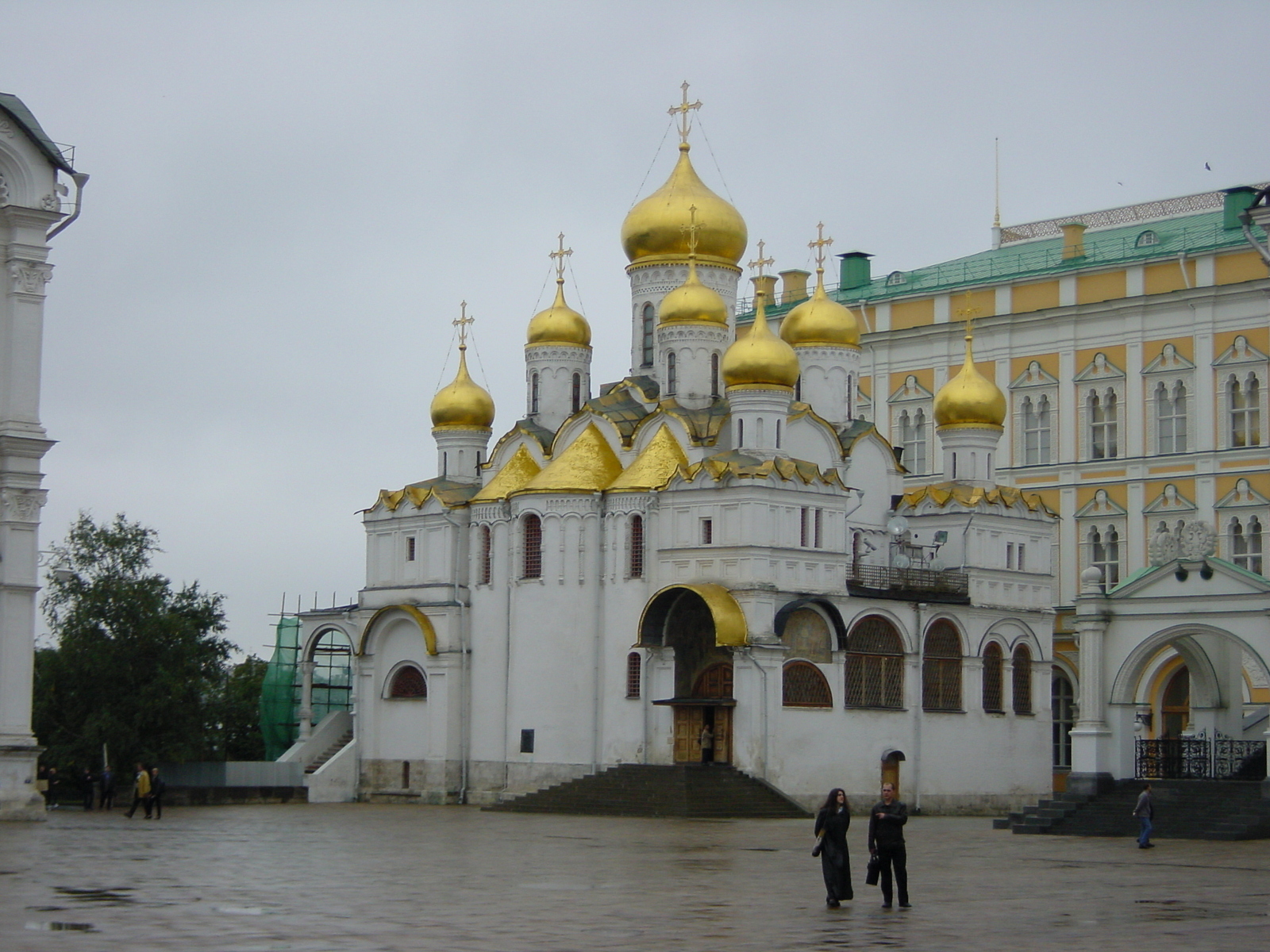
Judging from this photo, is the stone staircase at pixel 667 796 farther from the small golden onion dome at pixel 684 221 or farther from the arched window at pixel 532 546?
the small golden onion dome at pixel 684 221

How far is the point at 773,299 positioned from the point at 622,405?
1429 cm

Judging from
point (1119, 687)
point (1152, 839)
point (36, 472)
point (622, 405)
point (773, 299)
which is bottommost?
point (1152, 839)

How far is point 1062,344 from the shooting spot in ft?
160

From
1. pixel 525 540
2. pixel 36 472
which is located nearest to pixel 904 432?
pixel 525 540

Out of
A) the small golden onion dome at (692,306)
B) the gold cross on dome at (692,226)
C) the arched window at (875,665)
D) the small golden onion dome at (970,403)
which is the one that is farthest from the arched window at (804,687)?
the gold cross on dome at (692,226)

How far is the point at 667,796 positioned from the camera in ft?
119

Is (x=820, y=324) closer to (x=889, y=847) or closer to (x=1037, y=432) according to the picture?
(x=1037, y=432)

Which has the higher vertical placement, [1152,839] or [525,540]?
[525,540]

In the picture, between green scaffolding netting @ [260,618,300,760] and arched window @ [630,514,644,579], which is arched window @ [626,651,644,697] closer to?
arched window @ [630,514,644,579]

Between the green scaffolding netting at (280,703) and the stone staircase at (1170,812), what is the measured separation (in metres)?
21.4

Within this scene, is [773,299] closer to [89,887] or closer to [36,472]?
[36,472]

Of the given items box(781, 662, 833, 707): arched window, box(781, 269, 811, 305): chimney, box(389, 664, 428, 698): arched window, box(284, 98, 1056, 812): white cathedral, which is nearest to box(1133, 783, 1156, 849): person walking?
box(284, 98, 1056, 812): white cathedral

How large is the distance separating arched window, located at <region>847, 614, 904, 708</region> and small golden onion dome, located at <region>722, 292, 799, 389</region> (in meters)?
5.41

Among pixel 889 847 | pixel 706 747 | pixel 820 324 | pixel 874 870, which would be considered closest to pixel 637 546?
pixel 706 747
